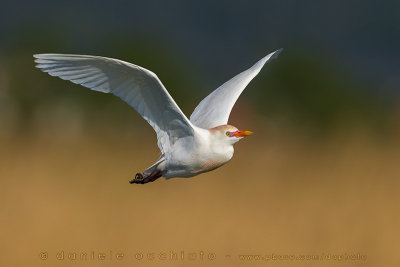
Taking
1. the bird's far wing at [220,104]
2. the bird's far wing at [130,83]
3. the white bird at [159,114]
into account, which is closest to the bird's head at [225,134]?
the white bird at [159,114]

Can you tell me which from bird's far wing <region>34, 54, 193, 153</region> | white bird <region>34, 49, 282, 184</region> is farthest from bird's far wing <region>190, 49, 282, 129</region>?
bird's far wing <region>34, 54, 193, 153</region>

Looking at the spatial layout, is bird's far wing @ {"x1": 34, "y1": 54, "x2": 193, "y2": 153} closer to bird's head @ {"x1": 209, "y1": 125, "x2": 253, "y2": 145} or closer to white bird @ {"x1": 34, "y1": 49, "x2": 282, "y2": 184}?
white bird @ {"x1": 34, "y1": 49, "x2": 282, "y2": 184}

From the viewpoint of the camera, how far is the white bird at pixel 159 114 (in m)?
6.12

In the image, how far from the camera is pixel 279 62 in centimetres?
1805

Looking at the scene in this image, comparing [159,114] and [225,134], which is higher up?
[159,114]

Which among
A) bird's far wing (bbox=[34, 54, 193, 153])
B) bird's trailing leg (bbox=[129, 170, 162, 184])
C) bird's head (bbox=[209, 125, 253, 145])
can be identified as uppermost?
bird's far wing (bbox=[34, 54, 193, 153])

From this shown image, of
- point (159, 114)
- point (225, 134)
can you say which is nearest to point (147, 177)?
point (159, 114)

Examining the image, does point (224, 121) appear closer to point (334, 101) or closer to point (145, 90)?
point (145, 90)

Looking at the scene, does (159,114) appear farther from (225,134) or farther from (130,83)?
(225,134)

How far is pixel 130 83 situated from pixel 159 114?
0.33 metres

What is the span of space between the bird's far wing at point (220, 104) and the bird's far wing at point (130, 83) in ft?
1.86

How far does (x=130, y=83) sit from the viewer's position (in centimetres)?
631

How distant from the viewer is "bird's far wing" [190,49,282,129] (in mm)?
6961

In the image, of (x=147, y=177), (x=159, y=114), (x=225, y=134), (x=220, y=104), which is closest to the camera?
(x=225, y=134)
